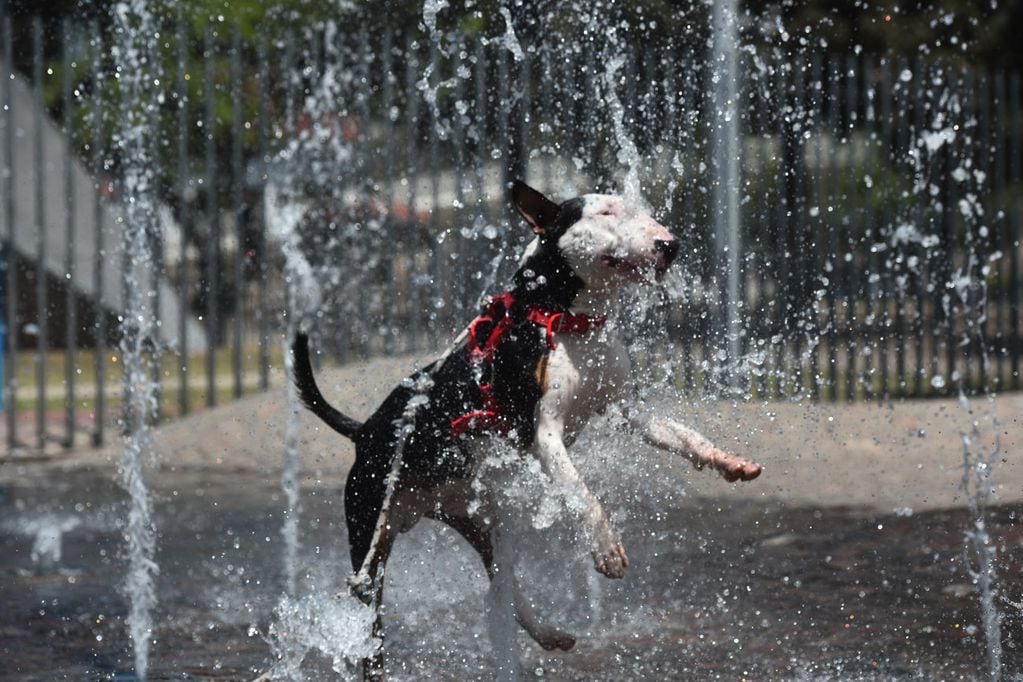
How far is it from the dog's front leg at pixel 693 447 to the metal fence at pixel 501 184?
146 inches

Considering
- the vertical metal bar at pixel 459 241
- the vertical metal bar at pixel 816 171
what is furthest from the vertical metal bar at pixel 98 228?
the vertical metal bar at pixel 816 171

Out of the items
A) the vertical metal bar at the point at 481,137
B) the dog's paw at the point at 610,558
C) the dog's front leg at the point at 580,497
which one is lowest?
the dog's paw at the point at 610,558

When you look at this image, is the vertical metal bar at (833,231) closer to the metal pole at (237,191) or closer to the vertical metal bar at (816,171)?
the vertical metal bar at (816,171)

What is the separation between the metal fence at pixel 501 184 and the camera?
8.63 m

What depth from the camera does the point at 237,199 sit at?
9.52m

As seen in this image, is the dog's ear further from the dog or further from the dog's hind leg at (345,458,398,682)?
the dog's hind leg at (345,458,398,682)

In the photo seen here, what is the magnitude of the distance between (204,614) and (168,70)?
533cm

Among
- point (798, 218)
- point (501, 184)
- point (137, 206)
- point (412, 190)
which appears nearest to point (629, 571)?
point (501, 184)

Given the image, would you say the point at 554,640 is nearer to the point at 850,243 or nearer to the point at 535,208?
the point at 535,208

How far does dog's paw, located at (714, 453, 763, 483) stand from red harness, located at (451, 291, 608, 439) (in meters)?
0.47

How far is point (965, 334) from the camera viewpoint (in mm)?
10164

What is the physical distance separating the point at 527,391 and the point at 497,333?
0.18m

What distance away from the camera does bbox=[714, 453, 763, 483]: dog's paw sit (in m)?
3.71

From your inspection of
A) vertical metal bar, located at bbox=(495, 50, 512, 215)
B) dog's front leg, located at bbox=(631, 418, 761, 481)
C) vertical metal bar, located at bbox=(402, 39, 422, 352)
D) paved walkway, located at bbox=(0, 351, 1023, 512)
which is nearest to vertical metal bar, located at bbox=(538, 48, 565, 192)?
vertical metal bar, located at bbox=(495, 50, 512, 215)
